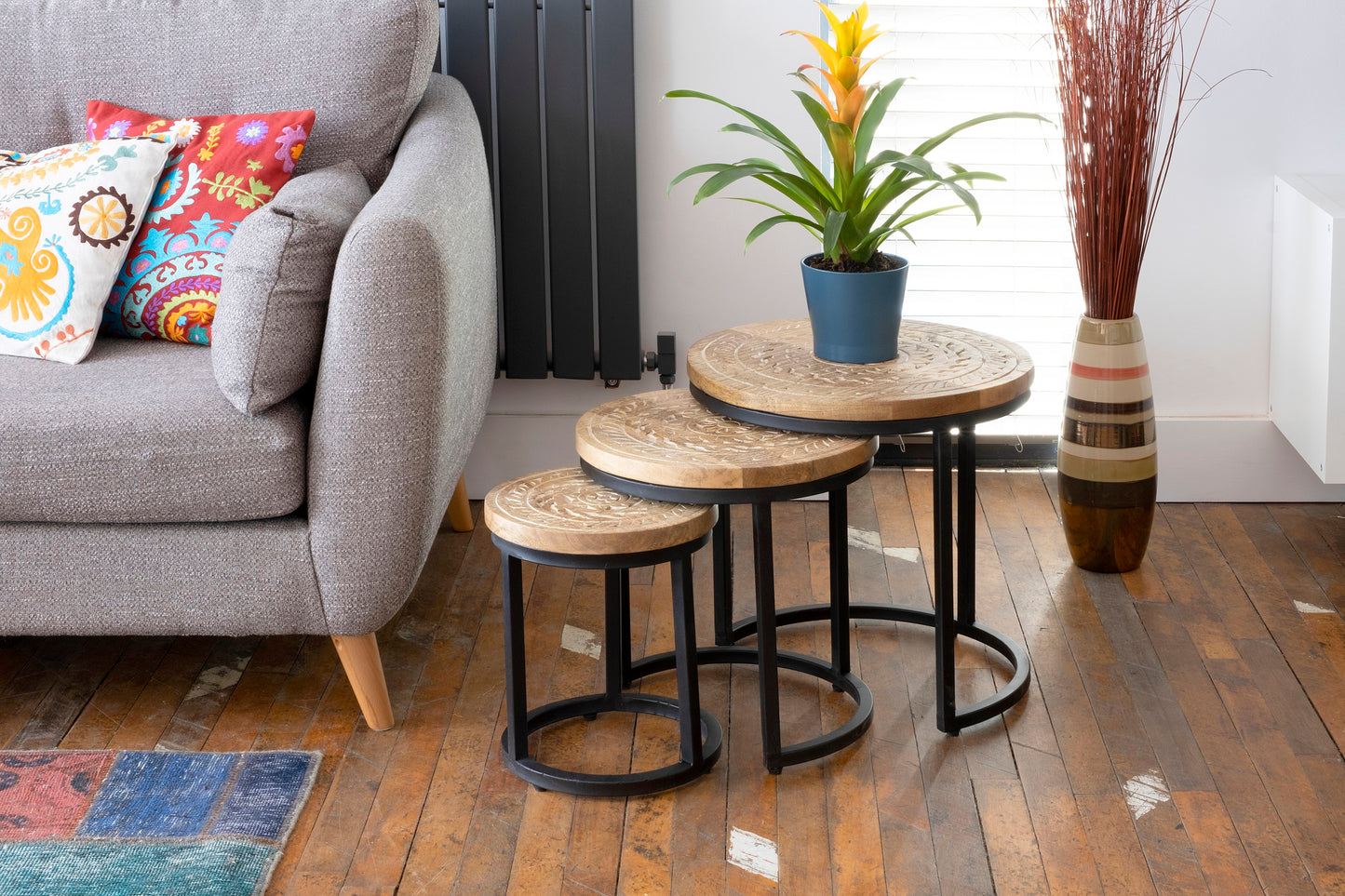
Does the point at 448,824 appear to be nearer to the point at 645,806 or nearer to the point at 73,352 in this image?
the point at 645,806

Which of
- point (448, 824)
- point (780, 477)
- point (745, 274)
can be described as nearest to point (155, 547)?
point (448, 824)

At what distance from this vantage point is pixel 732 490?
4.85 ft

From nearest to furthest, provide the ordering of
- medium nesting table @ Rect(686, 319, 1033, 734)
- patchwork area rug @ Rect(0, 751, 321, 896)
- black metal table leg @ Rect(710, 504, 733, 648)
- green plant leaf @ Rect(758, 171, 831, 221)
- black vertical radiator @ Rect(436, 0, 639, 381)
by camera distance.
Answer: patchwork area rug @ Rect(0, 751, 321, 896)
medium nesting table @ Rect(686, 319, 1033, 734)
green plant leaf @ Rect(758, 171, 831, 221)
black metal table leg @ Rect(710, 504, 733, 648)
black vertical radiator @ Rect(436, 0, 639, 381)

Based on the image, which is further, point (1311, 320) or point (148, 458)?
point (1311, 320)

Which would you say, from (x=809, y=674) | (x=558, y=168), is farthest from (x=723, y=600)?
(x=558, y=168)

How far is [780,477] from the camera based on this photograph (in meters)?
1.48

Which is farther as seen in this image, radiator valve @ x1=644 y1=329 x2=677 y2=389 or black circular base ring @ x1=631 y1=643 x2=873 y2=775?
radiator valve @ x1=644 y1=329 x2=677 y2=389

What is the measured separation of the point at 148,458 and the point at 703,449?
0.68m

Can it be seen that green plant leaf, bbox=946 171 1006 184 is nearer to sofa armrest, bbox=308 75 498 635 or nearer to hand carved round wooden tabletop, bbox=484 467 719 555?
hand carved round wooden tabletop, bbox=484 467 719 555

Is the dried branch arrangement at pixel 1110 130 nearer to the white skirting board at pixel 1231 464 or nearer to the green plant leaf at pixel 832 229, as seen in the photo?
the white skirting board at pixel 1231 464

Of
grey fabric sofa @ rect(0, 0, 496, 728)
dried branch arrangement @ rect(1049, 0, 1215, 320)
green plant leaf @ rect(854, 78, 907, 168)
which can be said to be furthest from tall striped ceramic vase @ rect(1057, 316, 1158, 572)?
grey fabric sofa @ rect(0, 0, 496, 728)

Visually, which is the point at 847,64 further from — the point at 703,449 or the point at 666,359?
the point at 666,359

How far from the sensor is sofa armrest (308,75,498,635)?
1546 mm

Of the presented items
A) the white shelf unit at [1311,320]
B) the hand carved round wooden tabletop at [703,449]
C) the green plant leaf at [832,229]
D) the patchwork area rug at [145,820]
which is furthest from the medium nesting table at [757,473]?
the white shelf unit at [1311,320]
